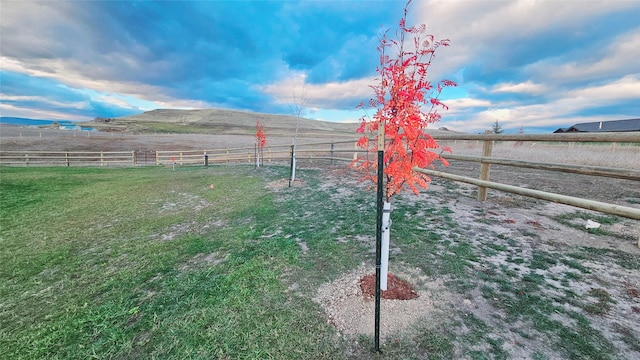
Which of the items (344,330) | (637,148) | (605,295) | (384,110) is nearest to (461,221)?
(605,295)

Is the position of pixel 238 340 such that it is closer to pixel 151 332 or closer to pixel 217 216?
pixel 151 332

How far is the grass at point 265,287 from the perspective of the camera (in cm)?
195

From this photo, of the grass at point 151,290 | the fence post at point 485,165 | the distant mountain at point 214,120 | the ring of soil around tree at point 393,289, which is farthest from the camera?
the distant mountain at point 214,120

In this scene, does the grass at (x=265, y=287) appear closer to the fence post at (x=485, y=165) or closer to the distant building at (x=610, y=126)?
the fence post at (x=485, y=165)

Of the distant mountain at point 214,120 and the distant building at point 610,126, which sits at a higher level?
the distant mountain at point 214,120

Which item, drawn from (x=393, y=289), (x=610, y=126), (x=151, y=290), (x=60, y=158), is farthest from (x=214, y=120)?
(x=393, y=289)

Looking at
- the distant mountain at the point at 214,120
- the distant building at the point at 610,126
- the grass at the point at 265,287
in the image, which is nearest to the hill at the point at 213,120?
the distant mountain at the point at 214,120

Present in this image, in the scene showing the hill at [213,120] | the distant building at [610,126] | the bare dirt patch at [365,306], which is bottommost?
the bare dirt patch at [365,306]

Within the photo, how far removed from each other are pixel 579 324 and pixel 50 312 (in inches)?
187

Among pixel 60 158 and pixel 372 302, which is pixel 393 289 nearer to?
pixel 372 302

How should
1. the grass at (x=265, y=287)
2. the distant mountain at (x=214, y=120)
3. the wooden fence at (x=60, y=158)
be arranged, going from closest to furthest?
the grass at (x=265, y=287) < the wooden fence at (x=60, y=158) < the distant mountain at (x=214, y=120)

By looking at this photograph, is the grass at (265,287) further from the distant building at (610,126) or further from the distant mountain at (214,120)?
the distant mountain at (214,120)

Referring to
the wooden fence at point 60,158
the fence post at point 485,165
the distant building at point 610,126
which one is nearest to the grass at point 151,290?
the fence post at point 485,165

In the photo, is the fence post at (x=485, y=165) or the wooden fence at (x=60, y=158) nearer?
the fence post at (x=485, y=165)
